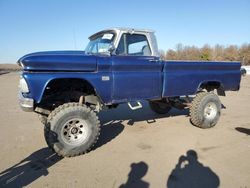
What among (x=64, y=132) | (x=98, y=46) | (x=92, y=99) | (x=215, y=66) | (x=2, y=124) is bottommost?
(x=2, y=124)

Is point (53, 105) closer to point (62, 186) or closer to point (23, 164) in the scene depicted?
point (23, 164)

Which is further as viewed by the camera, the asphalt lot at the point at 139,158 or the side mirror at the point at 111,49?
the side mirror at the point at 111,49

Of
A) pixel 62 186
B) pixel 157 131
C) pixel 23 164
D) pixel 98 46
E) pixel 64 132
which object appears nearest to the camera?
pixel 62 186

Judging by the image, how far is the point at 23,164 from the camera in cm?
453

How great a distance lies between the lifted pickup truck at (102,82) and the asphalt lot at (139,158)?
455 mm

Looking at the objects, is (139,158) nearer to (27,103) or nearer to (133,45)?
(27,103)

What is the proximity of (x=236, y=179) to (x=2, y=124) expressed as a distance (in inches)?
240

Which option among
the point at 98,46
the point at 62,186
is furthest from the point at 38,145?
the point at 98,46

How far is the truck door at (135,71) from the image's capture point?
5.32m

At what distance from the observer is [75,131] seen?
4957 millimetres

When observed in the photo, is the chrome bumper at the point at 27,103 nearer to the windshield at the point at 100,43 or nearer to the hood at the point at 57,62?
the hood at the point at 57,62

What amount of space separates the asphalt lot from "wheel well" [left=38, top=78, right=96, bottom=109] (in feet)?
3.13

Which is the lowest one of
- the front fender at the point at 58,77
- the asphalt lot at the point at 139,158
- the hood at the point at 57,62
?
the asphalt lot at the point at 139,158

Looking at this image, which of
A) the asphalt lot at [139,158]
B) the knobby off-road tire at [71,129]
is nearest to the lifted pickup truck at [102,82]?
the knobby off-road tire at [71,129]
